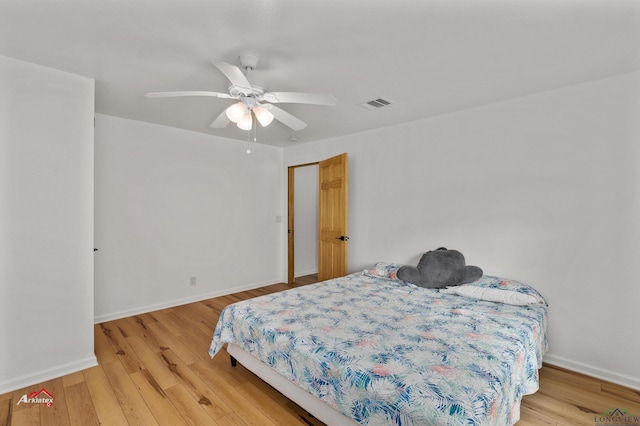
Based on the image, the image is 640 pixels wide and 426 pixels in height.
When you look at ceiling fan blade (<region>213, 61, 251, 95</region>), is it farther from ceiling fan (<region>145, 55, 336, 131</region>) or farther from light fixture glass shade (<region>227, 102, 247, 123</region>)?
light fixture glass shade (<region>227, 102, 247, 123</region>)

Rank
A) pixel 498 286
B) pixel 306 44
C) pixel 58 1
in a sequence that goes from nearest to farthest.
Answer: pixel 58 1 < pixel 306 44 < pixel 498 286

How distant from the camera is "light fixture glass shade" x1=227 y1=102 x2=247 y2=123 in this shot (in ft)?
7.04

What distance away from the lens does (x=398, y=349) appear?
1780 millimetres

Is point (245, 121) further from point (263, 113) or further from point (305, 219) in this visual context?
point (305, 219)

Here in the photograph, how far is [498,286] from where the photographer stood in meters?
2.73

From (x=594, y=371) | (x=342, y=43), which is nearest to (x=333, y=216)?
(x=342, y=43)

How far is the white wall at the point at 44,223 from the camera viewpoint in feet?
7.34

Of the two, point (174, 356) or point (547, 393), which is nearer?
point (547, 393)

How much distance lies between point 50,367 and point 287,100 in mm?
2759

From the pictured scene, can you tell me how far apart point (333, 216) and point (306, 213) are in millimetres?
1796

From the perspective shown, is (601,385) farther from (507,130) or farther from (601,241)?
(507,130)

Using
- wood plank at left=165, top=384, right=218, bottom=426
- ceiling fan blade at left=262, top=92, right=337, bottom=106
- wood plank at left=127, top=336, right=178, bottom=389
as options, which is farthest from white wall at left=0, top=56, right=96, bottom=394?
ceiling fan blade at left=262, top=92, right=337, bottom=106

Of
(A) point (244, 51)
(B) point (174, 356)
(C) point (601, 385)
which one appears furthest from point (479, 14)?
(B) point (174, 356)

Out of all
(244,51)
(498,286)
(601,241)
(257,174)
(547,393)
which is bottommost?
(547,393)
